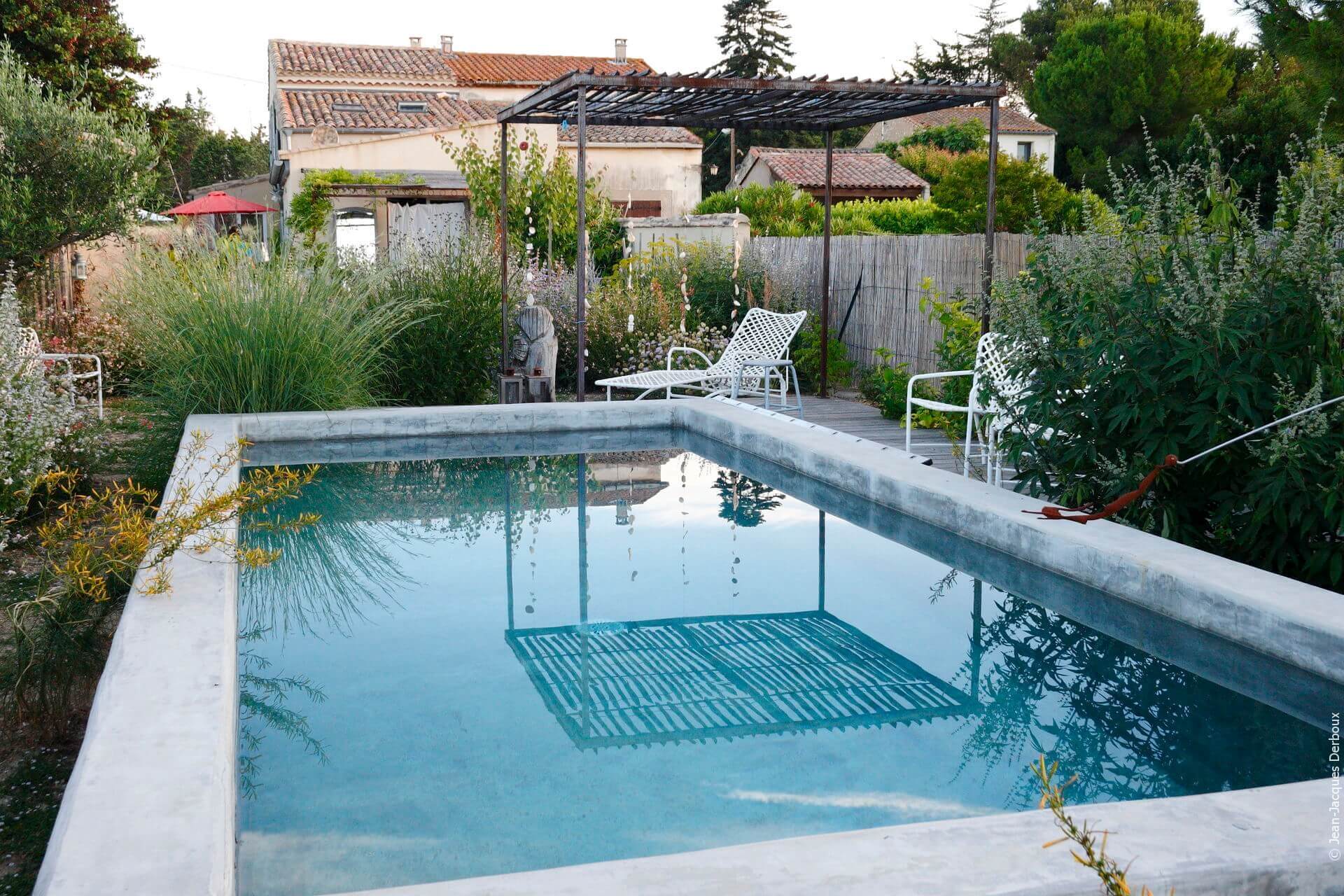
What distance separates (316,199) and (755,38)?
2811cm

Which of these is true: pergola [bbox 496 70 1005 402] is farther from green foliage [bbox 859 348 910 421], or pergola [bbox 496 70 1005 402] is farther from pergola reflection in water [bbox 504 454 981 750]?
pergola reflection in water [bbox 504 454 981 750]

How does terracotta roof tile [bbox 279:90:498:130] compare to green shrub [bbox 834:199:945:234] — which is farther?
terracotta roof tile [bbox 279:90:498:130]

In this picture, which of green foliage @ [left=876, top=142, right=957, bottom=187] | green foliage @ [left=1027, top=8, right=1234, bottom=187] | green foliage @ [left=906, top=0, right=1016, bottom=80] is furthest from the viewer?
green foliage @ [left=906, top=0, right=1016, bottom=80]

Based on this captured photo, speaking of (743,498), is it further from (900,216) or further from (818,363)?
(900,216)

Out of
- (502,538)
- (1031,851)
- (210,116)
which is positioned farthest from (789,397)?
(210,116)

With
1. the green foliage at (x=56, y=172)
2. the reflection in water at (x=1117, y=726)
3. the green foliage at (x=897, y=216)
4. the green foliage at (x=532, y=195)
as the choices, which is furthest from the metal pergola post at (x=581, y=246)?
the green foliage at (x=897, y=216)

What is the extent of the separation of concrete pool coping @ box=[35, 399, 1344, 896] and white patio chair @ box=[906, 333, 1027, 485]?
0.84 m

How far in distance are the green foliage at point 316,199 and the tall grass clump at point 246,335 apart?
11.7 m

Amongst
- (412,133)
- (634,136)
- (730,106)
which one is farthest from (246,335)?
(634,136)

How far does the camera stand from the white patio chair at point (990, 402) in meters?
4.85

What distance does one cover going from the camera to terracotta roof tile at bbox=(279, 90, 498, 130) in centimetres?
2461

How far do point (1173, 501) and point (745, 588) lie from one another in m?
1.63

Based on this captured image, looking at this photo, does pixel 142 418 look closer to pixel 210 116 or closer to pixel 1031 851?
pixel 1031 851

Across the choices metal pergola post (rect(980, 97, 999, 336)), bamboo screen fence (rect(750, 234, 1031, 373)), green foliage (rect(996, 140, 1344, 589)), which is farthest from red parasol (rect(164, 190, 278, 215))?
green foliage (rect(996, 140, 1344, 589))
